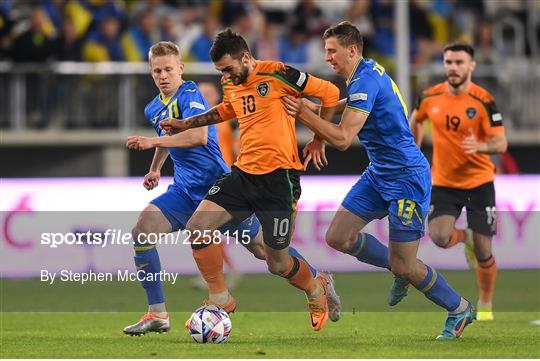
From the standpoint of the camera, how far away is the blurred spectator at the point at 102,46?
19.9m

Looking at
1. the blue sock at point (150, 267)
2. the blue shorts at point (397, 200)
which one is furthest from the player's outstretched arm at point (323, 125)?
the blue sock at point (150, 267)

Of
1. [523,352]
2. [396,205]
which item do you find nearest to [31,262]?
[396,205]

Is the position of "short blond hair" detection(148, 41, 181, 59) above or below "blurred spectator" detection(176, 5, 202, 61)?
above

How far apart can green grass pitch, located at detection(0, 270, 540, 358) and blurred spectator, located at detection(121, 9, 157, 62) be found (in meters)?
4.35

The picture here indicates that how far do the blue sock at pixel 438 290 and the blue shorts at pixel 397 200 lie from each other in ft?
1.01

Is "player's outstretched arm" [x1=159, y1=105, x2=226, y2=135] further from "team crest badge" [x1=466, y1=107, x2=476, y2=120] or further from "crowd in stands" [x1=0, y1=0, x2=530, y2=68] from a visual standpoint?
"crowd in stands" [x1=0, y1=0, x2=530, y2=68]

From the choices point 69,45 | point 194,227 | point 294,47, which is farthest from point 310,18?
point 194,227

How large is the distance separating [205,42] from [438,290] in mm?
10557

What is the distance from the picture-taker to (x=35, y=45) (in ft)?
64.1

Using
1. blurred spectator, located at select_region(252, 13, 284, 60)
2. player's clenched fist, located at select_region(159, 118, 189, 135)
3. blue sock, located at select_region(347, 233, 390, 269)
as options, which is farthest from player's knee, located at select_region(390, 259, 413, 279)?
blurred spectator, located at select_region(252, 13, 284, 60)

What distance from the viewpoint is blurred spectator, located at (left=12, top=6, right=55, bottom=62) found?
19.4 m

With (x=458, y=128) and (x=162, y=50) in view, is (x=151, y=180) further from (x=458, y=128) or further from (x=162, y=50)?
(x=458, y=128)

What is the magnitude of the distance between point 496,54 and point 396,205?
40.4 ft

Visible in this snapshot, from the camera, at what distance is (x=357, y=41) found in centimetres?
999
